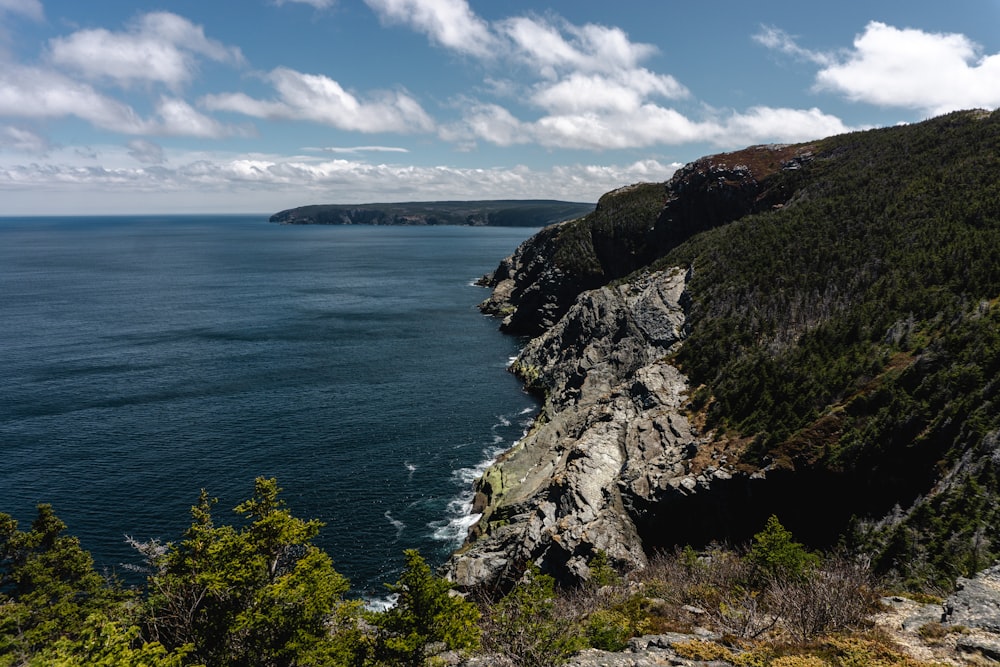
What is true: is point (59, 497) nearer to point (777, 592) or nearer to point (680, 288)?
point (777, 592)

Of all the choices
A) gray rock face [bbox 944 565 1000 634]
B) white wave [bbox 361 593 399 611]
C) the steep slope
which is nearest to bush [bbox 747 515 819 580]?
gray rock face [bbox 944 565 1000 634]

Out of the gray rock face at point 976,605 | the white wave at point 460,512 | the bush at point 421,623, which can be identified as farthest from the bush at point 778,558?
the white wave at point 460,512

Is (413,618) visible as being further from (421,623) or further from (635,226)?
(635,226)

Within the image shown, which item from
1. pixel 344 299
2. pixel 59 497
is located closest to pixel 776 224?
pixel 59 497

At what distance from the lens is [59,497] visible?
60.7 m

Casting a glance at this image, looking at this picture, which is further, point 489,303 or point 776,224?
point 489,303

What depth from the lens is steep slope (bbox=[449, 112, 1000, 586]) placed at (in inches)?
1518

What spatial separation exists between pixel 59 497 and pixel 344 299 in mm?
118251

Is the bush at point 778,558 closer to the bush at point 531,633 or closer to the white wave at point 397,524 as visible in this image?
the bush at point 531,633

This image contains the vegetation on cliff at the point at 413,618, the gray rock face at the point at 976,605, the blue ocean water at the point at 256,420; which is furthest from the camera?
the blue ocean water at the point at 256,420

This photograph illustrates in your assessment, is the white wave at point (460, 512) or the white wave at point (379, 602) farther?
the white wave at point (460, 512)

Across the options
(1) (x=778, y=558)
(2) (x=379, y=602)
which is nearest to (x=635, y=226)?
(2) (x=379, y=602)

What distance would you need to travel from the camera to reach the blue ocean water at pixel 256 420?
59000mm

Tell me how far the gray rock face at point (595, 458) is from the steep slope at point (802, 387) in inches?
9.7
